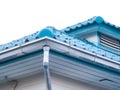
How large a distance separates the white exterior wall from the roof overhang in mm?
99

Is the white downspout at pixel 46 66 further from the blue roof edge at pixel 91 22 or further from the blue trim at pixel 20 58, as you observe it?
the blue roof edge at pixel 91 22

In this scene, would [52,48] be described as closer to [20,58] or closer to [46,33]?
[46,33]

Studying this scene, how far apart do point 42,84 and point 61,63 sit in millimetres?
509

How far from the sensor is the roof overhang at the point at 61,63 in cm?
469

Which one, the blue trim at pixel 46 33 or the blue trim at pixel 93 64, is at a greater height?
the blue trim at pixel 46 33

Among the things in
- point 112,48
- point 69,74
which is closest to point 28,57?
point 69,74

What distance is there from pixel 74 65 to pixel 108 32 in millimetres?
3913

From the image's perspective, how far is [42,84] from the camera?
5055mm

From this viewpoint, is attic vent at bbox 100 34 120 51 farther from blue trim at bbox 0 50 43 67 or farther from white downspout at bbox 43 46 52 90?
white downspout at bbox 43 46 52 90

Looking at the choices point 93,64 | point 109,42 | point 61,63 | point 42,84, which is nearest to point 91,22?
point 109,42

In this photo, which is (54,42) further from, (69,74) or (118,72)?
(118,72)

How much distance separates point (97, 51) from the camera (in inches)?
203

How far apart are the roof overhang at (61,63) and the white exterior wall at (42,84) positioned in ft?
0.32

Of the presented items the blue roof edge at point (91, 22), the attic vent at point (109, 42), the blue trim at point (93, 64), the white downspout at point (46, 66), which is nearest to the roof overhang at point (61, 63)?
the blue trim at point (93, 64)
